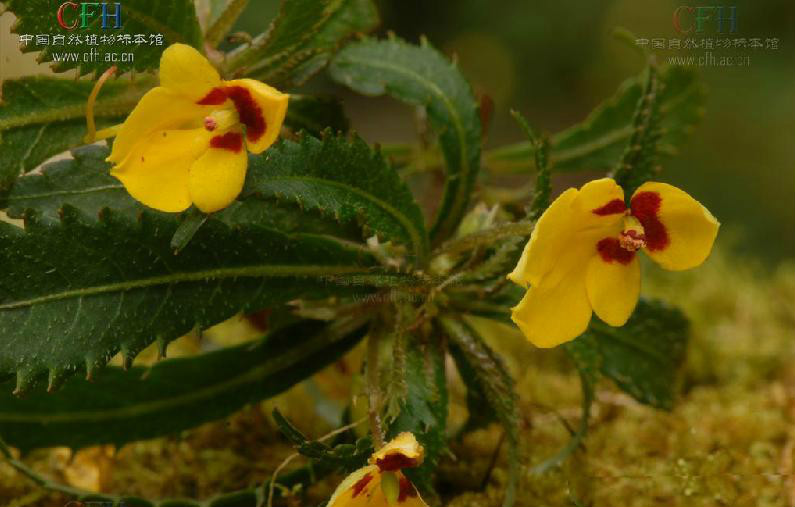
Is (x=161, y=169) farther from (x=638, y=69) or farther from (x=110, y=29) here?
(x=638, y=69)

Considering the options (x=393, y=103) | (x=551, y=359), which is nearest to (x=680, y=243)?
(x=551, y=359)

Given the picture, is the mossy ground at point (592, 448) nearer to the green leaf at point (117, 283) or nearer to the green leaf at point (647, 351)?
the green leaf at point (647, 351)

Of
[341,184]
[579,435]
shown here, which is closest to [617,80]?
[579,435]

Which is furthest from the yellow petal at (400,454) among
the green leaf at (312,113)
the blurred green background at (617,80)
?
the blurred green background at (617,80)

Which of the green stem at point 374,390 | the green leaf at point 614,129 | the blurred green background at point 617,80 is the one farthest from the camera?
the blurred green background at point 617,80

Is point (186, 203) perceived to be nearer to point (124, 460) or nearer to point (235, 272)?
point (235, 272)
